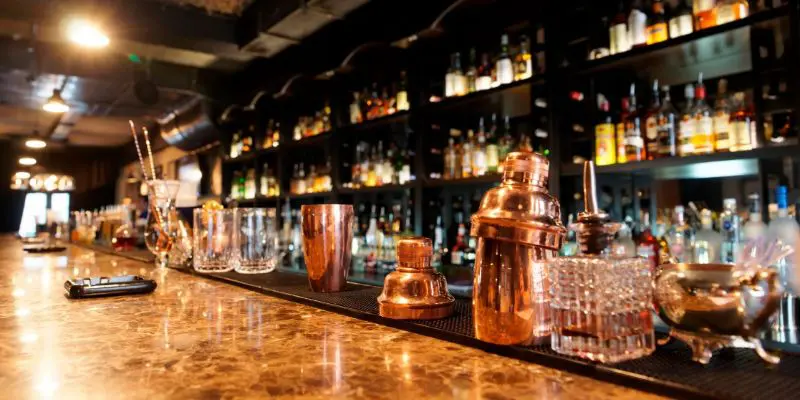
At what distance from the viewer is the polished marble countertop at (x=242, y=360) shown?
1.66 feet

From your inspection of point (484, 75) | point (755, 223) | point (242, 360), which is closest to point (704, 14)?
point (755, 223)

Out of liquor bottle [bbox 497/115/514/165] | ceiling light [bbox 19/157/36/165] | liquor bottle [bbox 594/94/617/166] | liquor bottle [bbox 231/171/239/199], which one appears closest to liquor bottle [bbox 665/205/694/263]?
liquor bottle [bbox 594/94/617/166]

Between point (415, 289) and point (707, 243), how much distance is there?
184cm

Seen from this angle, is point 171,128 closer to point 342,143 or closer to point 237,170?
point 237,170

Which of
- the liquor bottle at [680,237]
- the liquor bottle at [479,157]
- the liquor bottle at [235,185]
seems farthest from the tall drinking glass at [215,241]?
the liquor bottle at [235,185]

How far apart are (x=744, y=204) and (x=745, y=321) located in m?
2.16

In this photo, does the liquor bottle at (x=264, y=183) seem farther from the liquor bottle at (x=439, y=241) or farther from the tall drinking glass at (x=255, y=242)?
the tall drinking glass at (x=255, y=242)

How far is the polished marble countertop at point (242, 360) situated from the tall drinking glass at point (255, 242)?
0.54 m

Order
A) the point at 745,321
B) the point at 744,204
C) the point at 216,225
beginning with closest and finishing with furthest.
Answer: the point at 745,321, the point at 216,225, the point at 744,204

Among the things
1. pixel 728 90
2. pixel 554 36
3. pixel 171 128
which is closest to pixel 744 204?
pixel 728 90

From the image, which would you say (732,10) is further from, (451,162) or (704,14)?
(451,162)

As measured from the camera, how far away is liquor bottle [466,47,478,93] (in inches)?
112

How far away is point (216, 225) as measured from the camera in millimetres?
1561

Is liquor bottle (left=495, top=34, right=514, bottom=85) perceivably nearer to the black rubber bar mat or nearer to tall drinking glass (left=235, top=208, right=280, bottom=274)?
tall drinking glass (left=235, top=208, right=280, bottom=274)
